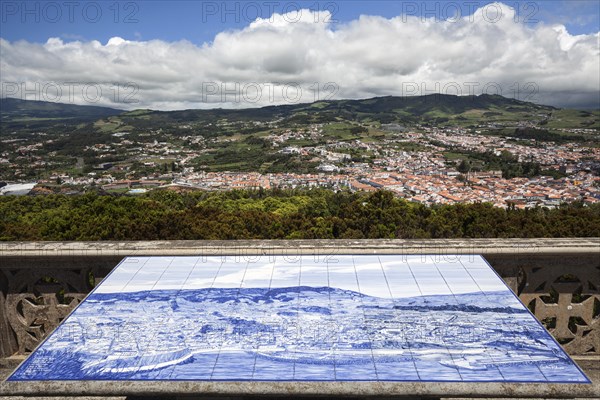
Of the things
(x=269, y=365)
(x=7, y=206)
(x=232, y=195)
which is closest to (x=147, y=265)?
(x=269, y=365)

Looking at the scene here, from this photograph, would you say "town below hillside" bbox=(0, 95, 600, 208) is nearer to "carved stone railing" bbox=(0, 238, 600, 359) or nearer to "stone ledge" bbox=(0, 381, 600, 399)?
"carved stone railing" bbox=(0, 238, 600, 359)

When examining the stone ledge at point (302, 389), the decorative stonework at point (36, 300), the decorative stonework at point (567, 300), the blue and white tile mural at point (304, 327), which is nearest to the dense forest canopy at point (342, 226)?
the decorative stonework at point (36, 300)

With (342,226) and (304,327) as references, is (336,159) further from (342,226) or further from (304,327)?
(304,327)

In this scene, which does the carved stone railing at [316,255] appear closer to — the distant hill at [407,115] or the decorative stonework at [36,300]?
the decorative stonework at [36,300]

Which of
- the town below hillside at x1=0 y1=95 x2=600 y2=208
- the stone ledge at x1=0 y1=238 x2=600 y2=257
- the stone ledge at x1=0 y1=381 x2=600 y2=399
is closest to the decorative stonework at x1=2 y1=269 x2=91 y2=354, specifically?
the stone ledge at x1=0 y1=238 x2=600 y2=257

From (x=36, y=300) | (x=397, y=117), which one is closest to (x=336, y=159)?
(x=36, y=300)

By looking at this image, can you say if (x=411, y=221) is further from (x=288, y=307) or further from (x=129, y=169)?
(x=129, y=169)
